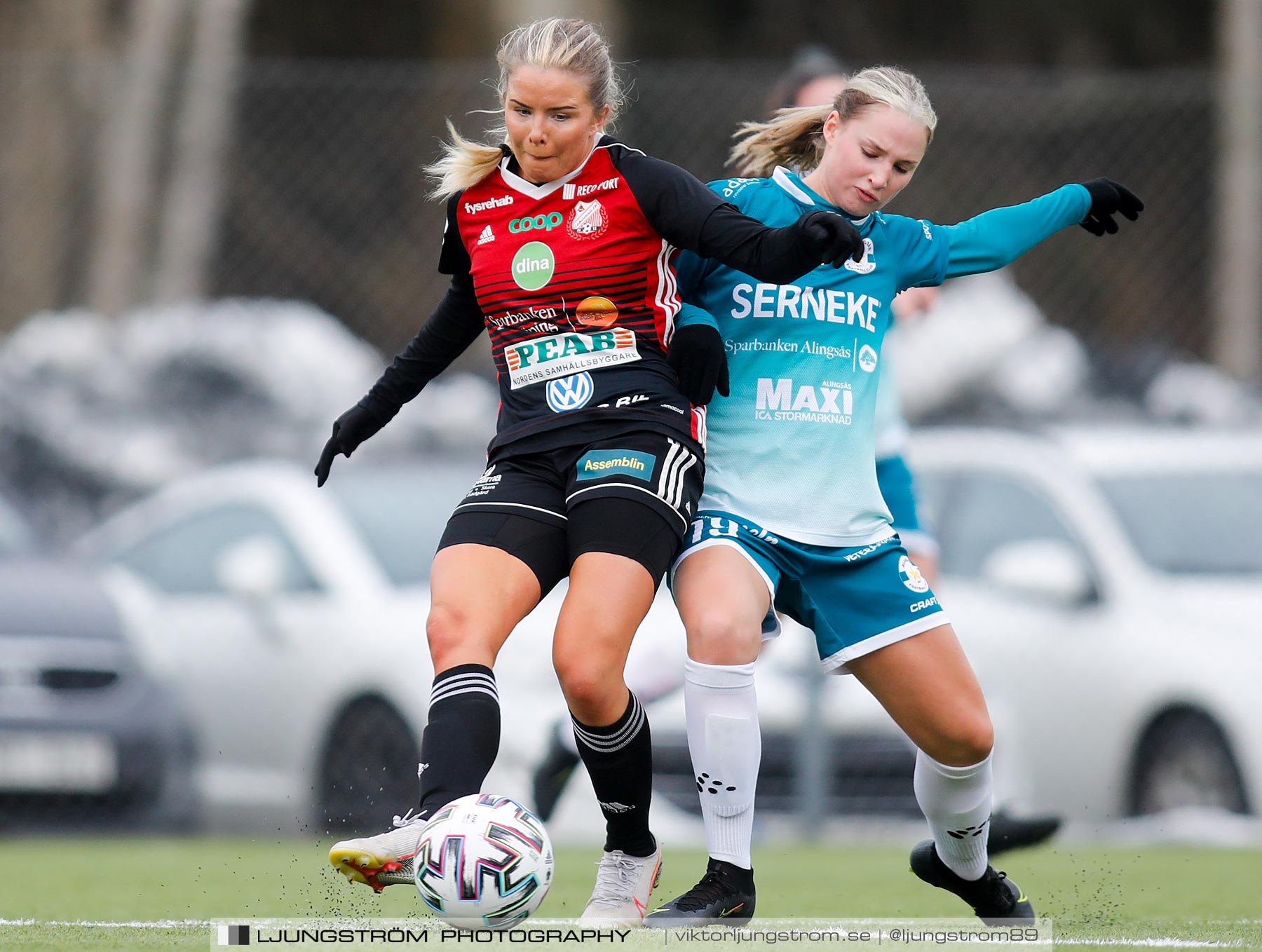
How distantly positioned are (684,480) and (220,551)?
→ 461 cm

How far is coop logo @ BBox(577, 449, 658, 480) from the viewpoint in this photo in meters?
4.21

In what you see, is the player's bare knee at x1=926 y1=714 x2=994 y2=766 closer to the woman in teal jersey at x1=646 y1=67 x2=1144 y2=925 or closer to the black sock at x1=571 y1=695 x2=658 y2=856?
the woman in teal jersey at x1=646 y1=67 x2=1144 y2=925

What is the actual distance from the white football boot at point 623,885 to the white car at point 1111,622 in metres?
3.68

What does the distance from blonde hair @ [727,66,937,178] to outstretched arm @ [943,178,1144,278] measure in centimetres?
23

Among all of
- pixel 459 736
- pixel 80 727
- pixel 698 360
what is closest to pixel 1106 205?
pixel 698 360

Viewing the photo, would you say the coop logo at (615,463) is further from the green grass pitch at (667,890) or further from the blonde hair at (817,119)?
the green grass pitch at (667,890)

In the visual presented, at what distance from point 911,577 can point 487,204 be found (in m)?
1.20

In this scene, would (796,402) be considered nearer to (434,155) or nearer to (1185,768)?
(1185,768)

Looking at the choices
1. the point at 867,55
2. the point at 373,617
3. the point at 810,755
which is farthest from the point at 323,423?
the point at 867,55

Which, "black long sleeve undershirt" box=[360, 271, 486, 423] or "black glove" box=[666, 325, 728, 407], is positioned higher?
"black long sleeve undershirt" box=[360, 271, 486, 423]

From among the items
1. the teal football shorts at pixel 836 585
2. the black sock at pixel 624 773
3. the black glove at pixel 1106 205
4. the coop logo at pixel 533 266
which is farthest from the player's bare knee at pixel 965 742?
the coop logo at pixel 533 266

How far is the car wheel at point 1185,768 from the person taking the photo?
775cm

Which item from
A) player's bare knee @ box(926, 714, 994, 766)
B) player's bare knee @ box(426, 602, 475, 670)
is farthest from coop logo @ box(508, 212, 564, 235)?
player's bare knee @ box(926, 714, 994, 766)

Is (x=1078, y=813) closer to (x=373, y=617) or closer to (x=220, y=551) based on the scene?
(x=373, y=617)
